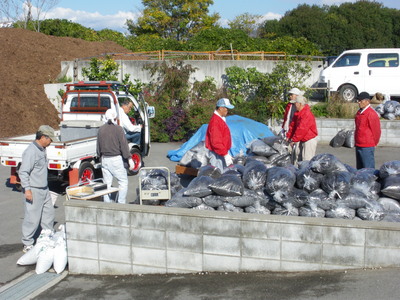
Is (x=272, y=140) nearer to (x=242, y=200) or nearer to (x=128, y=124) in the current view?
(x=128, y=124)

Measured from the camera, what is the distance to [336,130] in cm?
1493

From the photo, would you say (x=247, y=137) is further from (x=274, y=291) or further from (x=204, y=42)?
(x=204, y=42)

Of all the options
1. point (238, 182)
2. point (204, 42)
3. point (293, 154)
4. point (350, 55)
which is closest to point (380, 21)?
point (204, 42)

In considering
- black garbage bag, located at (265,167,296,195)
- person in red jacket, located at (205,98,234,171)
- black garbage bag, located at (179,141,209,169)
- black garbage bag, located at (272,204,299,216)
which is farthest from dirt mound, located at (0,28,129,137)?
black garbage bag, located at (272,204,299,216)

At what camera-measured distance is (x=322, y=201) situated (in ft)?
21.3

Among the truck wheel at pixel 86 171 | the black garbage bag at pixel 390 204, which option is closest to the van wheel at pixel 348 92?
the truck wheel at pixel 86 171

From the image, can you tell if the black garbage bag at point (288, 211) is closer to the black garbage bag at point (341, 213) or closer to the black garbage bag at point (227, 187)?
the black garbage bag at point (341, 213)

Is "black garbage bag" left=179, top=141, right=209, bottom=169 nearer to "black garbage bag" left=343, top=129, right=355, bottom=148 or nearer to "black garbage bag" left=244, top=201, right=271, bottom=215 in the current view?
"black garbage bag" left=244, top=201, right=271, bottom=215

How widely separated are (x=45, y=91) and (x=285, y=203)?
15716 millimetres

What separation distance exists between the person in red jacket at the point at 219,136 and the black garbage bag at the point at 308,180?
4.92ft

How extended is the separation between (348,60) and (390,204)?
12.5 meters

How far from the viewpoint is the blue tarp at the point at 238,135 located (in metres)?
13.1

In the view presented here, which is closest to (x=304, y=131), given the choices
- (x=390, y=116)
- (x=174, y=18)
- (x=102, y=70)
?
(x=390, y=116)

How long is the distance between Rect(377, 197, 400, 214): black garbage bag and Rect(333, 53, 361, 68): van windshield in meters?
→ 12.3
